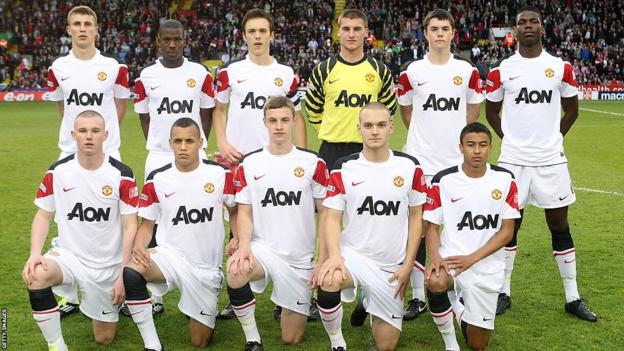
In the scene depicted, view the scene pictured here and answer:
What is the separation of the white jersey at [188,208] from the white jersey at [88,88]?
128cm

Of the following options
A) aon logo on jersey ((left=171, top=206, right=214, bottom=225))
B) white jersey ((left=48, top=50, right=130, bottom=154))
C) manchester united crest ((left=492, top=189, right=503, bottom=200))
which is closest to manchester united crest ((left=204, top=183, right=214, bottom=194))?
aon logo on jersey ((left=171, top=206, right=214, bottom=225))

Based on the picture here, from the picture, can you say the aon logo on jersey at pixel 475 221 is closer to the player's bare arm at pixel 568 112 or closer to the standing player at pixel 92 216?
the player's bare arm at pixel 568 112

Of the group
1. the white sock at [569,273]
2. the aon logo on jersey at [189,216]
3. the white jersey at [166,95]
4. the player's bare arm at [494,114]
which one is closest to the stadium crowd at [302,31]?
the white jersey at [166,95]

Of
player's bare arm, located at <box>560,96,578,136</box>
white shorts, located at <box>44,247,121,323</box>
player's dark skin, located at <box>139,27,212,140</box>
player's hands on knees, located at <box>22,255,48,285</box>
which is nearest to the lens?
player's hands on knees, located at <box>22,255,48,285</box>

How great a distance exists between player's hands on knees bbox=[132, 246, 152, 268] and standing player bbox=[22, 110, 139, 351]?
10 centimetres

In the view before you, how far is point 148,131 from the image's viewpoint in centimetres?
636

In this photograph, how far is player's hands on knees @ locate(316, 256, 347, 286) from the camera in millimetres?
4785

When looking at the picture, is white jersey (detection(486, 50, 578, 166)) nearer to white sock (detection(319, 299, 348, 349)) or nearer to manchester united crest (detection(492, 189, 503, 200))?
manchester united crest (detection(492, 189, 503, 200))

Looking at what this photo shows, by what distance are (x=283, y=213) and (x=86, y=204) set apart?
1.37m

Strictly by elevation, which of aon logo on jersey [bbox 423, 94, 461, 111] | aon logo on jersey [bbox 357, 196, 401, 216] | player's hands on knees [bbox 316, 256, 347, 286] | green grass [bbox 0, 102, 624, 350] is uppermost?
aon logo on jersey [bbox 423, 94, 461, 111]

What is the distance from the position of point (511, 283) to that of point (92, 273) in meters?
3.60

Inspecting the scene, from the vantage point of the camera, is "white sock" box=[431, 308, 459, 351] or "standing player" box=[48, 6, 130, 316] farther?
"standing player" box=[48, 6, 130, 316]

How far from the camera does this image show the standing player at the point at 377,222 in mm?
A: 4949

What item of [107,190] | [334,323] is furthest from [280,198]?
[107,190]
